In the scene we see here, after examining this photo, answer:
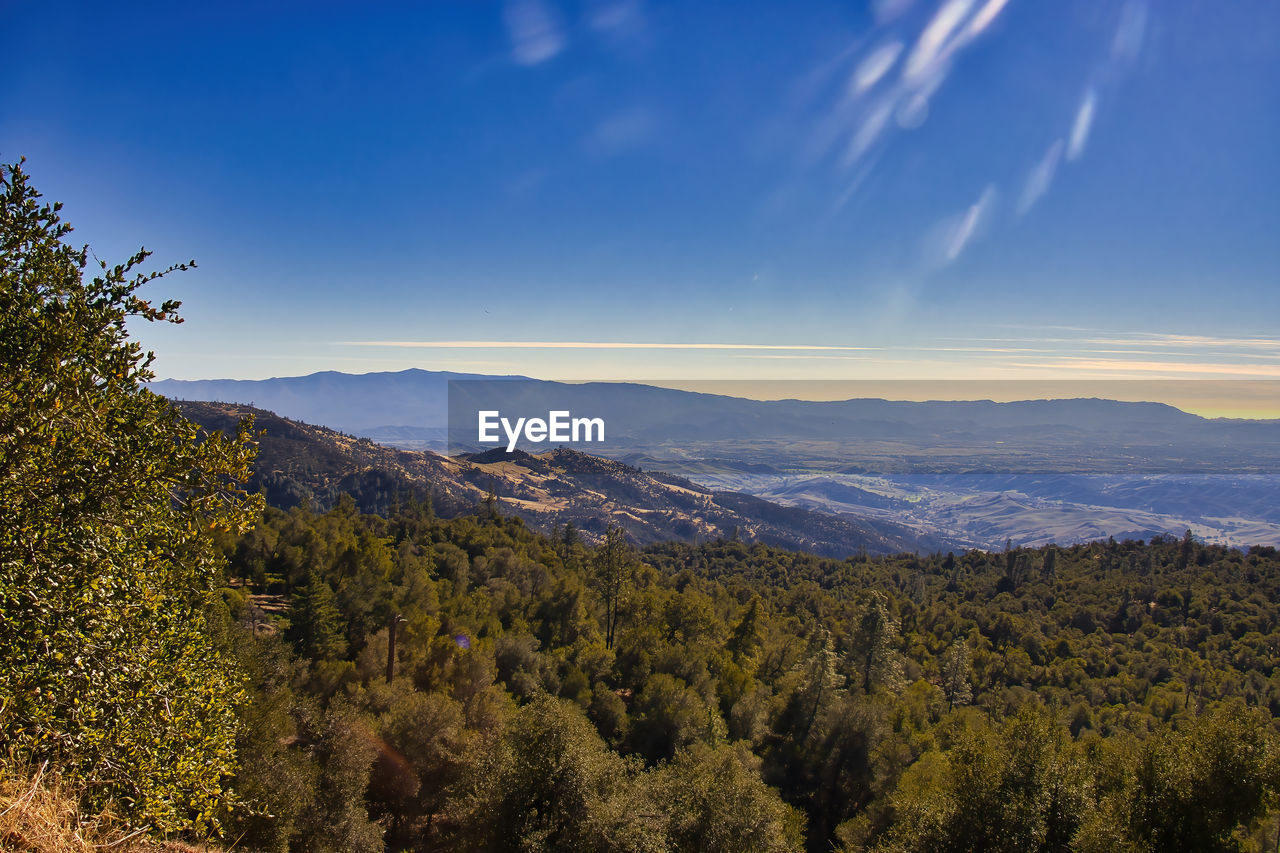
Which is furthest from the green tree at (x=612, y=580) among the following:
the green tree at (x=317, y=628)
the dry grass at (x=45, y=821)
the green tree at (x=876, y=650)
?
the dry grass at (x=45, y=821)

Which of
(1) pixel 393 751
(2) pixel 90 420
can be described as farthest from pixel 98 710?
(1) pixel 393 751

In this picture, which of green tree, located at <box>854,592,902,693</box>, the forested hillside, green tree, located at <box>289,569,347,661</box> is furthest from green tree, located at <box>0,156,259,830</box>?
green tree, located at <box>854,592,902,693</box>

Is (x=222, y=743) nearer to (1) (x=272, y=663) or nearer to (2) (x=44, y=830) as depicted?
(2) (x=44, y=830)

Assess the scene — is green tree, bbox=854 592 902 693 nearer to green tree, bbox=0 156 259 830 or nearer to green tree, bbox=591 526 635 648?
green tree, bbox=591 526 635 648

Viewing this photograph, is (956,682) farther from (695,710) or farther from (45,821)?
(45,821)

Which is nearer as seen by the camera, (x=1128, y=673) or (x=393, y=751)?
(x=393, y=751)

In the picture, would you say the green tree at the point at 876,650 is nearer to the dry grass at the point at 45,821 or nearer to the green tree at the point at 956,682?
the green tree at the point at 956,682
